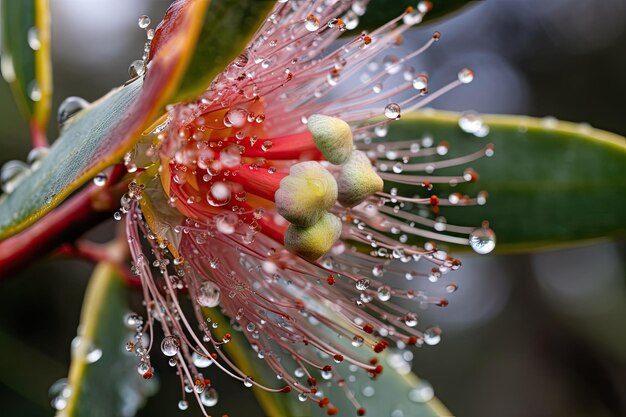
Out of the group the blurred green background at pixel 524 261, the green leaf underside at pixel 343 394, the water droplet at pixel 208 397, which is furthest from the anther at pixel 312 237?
the blurred green background at pixel 524 261

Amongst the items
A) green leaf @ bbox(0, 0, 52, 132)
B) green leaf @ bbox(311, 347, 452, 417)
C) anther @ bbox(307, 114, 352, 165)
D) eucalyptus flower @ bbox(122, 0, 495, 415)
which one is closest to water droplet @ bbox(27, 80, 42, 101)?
green leaf @ bbox(0, 0, 52, 132)

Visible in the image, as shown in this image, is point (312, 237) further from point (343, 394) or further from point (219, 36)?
point (343, 394)

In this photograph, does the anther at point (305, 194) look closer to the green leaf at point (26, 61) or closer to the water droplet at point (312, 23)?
the water droplet at point (312, 23)

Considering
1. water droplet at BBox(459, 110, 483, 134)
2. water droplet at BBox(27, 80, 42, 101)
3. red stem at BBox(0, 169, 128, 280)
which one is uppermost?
water droplet at BBox(27, 80, 42, 101)

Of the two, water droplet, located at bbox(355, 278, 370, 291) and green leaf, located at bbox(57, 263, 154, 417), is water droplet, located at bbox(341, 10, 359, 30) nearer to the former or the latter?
water droplet, located at bbox(355, 278, 370, 291)

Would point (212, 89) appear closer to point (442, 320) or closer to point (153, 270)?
point (153, 270)

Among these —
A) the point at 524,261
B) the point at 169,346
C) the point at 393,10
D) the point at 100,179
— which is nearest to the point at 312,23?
the point at 393,10
